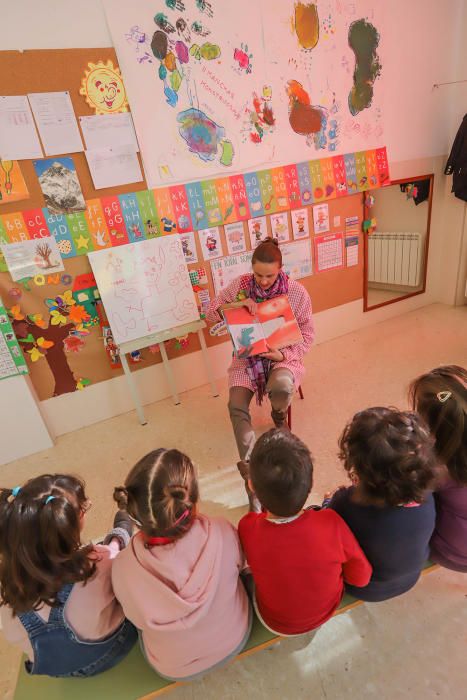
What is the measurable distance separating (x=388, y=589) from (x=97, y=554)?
83cm

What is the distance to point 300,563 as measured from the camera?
96 cm

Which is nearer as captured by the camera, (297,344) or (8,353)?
(297,344)

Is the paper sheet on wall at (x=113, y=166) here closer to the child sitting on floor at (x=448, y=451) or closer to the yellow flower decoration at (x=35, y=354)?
the yellow flower decoration at (x=35, y=354)

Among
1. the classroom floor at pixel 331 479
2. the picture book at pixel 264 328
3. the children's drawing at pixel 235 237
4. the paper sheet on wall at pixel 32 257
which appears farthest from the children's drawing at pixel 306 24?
the classroom floor at pixel 331 479

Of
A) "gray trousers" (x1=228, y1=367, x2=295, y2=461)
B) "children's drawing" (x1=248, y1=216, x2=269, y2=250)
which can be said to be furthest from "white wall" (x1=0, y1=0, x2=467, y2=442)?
"gray trousers" (x1=228, y1=367, x2=295, y2=461)

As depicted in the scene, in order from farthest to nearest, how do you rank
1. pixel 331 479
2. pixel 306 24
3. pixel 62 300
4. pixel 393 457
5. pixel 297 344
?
pixel 306 24, pixel 62 300, pixel 297 344, pixel 331 479, pixel 393 457

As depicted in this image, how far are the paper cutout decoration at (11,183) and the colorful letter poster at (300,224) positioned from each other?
5.78ft

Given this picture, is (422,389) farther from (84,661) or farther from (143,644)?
(84,661)

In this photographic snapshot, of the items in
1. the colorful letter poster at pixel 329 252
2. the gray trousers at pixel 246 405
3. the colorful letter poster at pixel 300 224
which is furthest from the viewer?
the colorful letter poster at pixel 329 252

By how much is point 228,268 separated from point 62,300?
44.4 inches

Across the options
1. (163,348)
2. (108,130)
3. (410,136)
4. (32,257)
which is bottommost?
(163,348)

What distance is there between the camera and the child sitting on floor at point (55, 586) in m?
0.87

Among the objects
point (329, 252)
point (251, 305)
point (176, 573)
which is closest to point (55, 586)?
point (176, 573)

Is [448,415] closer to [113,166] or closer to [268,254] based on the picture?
[268,254]
